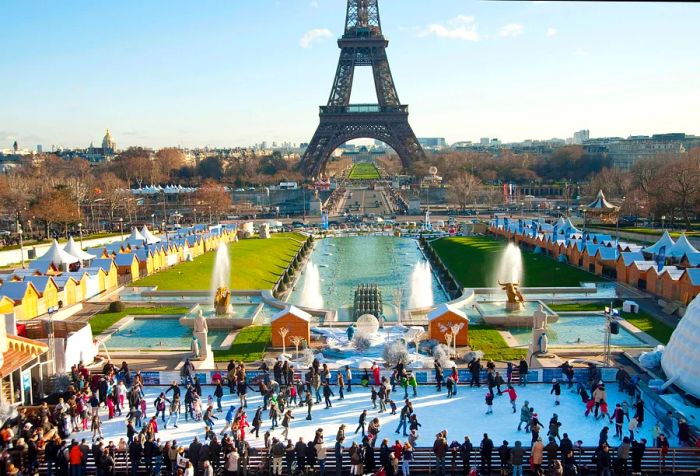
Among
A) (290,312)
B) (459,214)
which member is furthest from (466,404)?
(459,214)

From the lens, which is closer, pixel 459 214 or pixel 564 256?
pixel 564 256

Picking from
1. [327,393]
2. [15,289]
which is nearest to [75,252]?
[15,289]

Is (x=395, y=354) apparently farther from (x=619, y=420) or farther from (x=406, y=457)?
(x=406, y=457)

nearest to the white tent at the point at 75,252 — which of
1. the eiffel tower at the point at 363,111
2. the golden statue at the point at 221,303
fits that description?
the golden statue at the point at 221,303

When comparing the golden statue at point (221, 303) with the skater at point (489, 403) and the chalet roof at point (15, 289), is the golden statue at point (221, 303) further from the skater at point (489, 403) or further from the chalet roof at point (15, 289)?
the skater at point (489, 403)

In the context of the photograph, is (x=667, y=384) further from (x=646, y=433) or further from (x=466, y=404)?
(x=466, y=404)

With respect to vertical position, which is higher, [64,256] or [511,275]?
[64,256]
